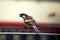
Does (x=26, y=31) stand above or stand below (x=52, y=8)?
below

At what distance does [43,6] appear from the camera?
1745 millimetres

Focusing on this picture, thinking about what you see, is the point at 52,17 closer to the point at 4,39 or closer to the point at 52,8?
the point at 52,8

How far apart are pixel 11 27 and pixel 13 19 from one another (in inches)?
2.6

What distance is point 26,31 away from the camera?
173 centimetres

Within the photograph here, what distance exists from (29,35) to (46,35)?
137 millimetres

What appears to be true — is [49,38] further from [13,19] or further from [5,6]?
[5,6]

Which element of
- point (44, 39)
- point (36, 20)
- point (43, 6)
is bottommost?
point (44, 39)

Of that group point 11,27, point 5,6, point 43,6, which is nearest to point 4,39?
point 11,27

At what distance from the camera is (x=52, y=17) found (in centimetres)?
174

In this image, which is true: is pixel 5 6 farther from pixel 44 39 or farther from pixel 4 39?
pixel 44 39

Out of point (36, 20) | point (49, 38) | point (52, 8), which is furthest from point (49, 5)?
point (49, 38)

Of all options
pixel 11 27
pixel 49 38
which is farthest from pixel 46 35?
pixel 11 27

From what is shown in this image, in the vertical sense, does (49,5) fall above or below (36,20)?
above

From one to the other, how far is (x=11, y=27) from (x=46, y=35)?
0.29 metres
